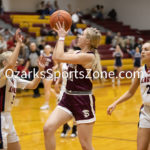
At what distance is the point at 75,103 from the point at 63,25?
894 mm

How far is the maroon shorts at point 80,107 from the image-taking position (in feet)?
12.4

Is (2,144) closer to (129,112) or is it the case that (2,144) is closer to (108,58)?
(129,112)

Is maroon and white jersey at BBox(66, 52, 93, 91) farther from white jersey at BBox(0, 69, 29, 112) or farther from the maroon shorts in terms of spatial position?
white jersey at BBox(0, 69, 29, 112)

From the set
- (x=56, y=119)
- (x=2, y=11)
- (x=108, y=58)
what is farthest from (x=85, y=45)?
(x=2, y=11)

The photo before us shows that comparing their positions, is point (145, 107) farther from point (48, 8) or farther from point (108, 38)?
point (48, 8)

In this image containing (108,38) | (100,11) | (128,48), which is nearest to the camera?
(128,48)

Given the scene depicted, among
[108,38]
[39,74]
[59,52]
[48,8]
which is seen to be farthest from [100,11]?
[59,52]

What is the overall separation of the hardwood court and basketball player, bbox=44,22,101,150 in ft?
5.52

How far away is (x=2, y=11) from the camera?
1792cm

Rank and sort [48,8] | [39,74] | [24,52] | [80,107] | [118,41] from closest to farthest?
[80,107] < [39,74] < [24,52] < [118,41] < [48,8]

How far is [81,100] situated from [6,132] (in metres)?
0.91

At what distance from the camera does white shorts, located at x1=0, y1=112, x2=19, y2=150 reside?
11.5ft

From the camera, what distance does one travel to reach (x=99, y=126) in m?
6.72

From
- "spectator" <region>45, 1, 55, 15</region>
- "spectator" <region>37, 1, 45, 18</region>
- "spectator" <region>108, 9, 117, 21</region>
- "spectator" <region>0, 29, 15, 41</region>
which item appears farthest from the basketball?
"spectator" <region>108, 9, 117, 21</region>
